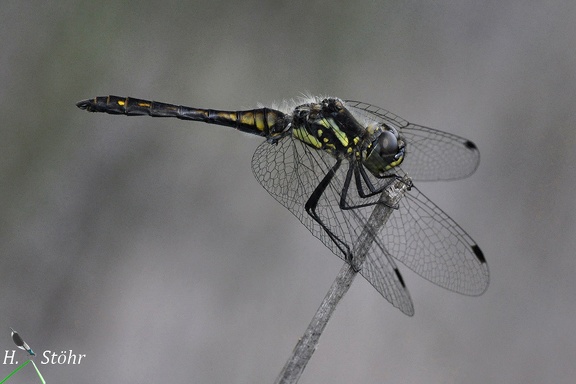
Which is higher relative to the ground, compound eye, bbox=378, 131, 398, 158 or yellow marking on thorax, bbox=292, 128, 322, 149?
compound eye, bbox=378, 131, 398, 158

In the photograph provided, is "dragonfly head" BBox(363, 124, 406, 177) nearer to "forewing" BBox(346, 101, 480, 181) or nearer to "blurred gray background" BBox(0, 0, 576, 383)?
"forewing" BBox(346, 101, 480, 181)

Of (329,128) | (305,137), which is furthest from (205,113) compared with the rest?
(329,128)

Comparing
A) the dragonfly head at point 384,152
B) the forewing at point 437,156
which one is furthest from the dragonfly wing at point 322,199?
the forewing at point 437,156

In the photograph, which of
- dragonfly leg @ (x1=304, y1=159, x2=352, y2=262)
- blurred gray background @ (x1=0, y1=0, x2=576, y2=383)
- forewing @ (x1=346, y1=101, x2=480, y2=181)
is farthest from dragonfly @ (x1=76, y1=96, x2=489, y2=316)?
blurred gray background @ (x1=0, y1=0, x2=576, y2=383)

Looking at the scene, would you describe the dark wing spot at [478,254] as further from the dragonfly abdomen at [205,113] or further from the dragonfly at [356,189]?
the dragonfly abdomen at [205,113]

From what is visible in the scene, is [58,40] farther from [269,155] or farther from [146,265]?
[269,155]

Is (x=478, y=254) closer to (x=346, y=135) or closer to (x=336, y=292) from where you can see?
(x=346, y=135)

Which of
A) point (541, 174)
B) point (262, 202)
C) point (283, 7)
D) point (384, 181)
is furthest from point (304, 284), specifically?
point (283, 7)
